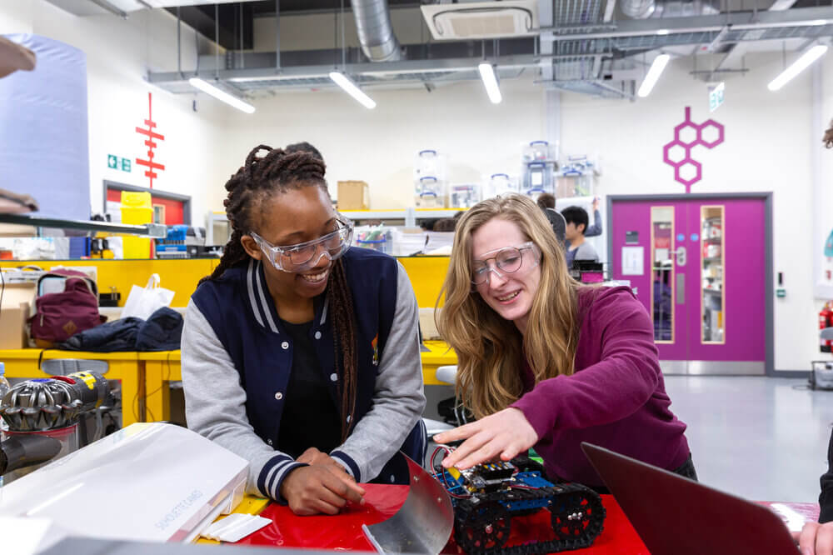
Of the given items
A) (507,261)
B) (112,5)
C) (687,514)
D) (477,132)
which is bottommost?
(687,514)

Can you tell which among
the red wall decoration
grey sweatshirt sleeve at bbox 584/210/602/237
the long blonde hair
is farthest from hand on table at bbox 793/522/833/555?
the red wall decoration

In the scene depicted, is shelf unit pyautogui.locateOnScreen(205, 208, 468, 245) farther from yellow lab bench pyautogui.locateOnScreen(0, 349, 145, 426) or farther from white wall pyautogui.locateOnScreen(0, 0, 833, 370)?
yellow lab bench pyautogui.locateOnScreen(0, 349, 145, 426)

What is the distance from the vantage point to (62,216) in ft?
1.89

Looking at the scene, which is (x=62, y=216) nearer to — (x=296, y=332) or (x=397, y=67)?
(x=296, y=332)


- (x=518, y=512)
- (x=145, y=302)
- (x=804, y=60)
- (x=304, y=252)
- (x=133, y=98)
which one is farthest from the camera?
(x=133, y=98)

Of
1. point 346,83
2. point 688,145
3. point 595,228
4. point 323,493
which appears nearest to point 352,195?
point 346,83

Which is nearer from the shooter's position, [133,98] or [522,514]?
[522,514]

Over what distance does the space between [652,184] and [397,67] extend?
3.56 meters

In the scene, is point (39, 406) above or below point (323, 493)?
above

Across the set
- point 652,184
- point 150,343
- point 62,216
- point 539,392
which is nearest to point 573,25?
point 652,184

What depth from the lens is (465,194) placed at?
8.01 metres

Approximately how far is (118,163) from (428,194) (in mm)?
3606

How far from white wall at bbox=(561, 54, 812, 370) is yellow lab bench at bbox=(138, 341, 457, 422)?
558cm

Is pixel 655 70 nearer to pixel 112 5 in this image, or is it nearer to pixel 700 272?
pixel 700 272
